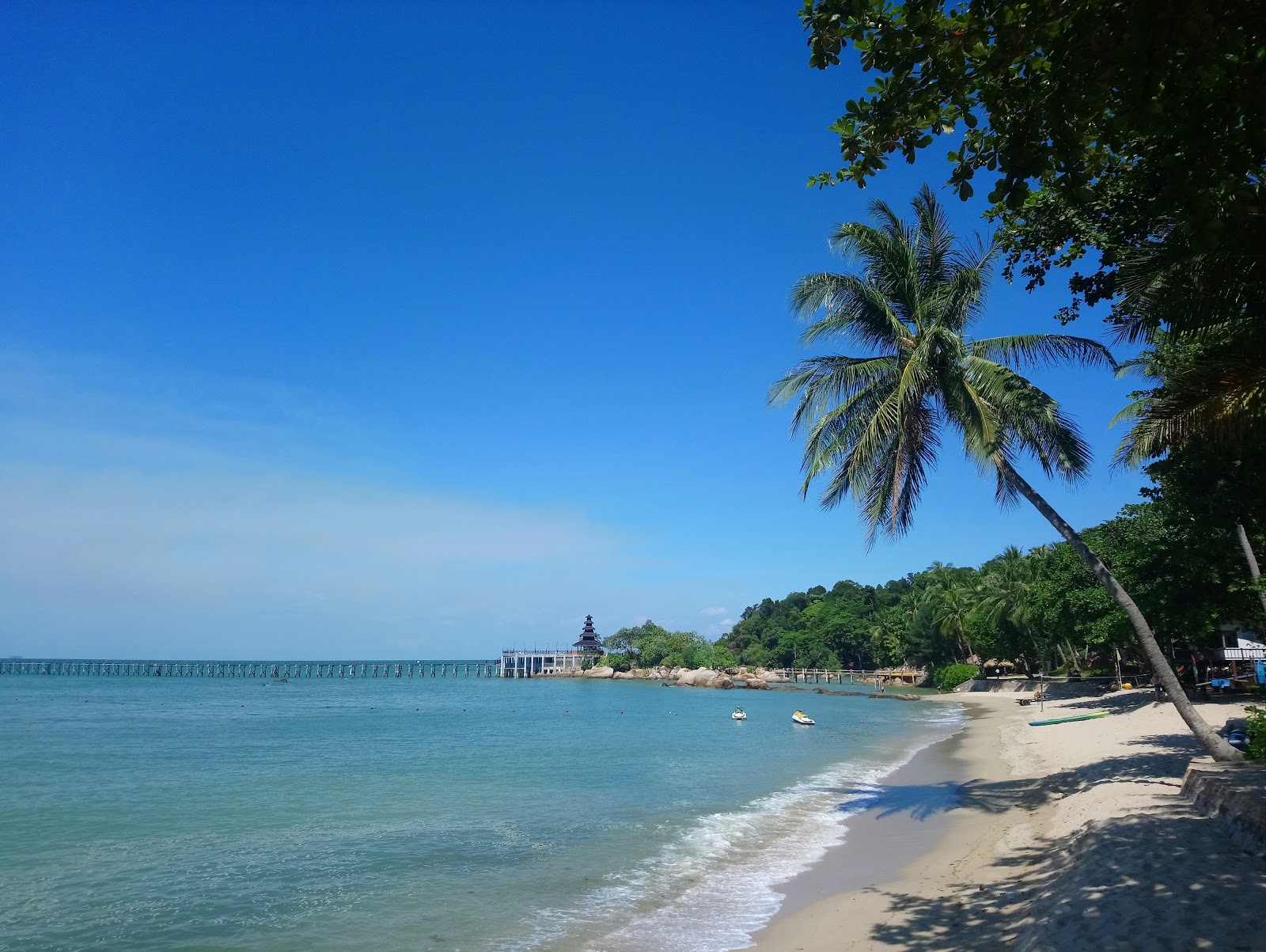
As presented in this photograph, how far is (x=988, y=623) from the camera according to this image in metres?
52.4

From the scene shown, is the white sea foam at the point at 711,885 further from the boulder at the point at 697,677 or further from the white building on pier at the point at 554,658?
the white building on pier at the point at 554,658

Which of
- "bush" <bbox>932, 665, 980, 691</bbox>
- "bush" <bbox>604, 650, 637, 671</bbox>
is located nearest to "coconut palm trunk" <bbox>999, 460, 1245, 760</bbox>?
"bush" <bbox>932, 665, 980, 691</bbox>

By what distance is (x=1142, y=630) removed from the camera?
11.9 m

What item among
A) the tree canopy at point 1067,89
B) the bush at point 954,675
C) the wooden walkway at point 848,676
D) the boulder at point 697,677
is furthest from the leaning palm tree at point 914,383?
the boulder at point 697,677

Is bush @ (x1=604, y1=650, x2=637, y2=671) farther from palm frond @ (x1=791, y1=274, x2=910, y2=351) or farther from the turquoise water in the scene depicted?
palm frond @ (x1=791, y1=274, x2=910, y2=351)

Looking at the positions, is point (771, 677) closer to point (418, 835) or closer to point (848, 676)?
point (848, 676)

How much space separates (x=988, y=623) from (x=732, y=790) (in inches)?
1565

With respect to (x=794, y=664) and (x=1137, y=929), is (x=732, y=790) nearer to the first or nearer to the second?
(x=1137, y=929)

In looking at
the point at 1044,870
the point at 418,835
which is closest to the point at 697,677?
the point at 418,835

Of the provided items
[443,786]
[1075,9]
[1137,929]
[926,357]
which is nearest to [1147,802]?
[1137,929]

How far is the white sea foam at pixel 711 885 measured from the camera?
8.91 metres

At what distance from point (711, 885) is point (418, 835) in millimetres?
6915

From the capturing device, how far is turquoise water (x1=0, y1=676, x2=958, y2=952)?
9.84 metres

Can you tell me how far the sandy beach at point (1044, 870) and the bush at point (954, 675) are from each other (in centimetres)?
5166
